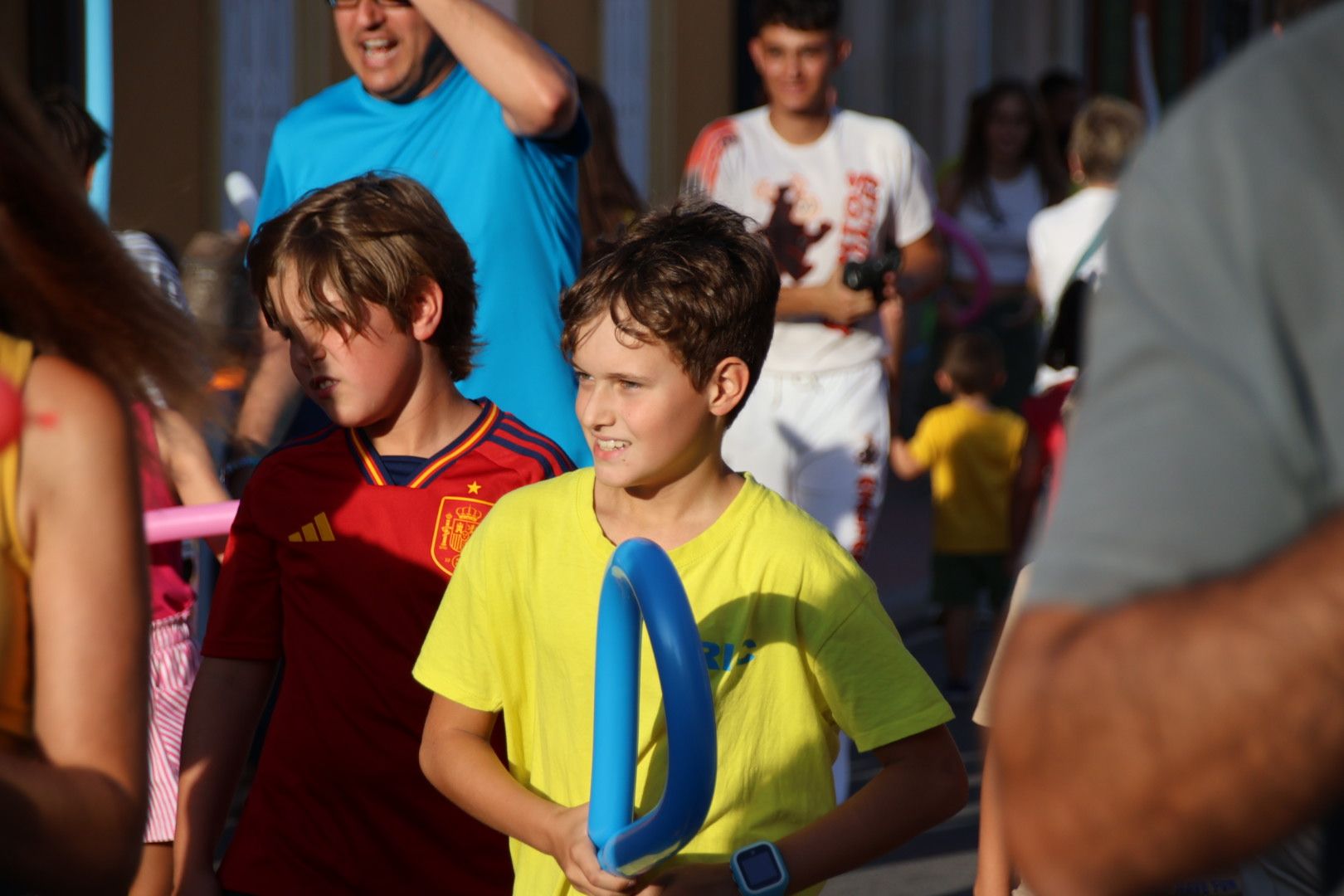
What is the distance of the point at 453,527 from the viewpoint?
310 cm

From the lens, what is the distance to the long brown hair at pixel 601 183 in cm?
566

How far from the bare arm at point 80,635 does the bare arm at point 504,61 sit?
2.26 m

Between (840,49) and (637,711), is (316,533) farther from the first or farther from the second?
(840,49)

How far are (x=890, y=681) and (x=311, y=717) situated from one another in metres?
0.99

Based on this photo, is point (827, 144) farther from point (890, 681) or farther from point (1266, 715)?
point (1266, 715)

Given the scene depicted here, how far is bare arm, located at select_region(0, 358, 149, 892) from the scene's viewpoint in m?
1.55

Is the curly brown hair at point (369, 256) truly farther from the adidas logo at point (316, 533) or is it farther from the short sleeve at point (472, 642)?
the short sleeve at point (472, 642)

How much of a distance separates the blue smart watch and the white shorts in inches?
133

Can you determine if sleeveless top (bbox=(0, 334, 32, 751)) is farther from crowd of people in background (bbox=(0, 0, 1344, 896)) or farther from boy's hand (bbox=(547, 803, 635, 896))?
boy's hand (bbox=(547, 803, 635, 896))

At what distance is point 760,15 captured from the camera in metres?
6.21

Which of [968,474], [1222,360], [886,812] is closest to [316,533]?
[886,812]

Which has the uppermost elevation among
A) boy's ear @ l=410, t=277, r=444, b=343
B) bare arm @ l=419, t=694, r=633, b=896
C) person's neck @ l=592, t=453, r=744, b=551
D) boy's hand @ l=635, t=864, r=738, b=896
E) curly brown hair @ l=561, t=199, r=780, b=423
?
curly brown hair @ l=561, t=199, r=780, b=423

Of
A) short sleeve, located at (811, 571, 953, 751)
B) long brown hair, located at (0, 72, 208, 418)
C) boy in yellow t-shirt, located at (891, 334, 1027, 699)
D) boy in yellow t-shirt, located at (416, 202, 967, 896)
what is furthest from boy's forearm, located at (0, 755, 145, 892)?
boy in yellow t-shirt, located at (891, 334, 1027, 699)

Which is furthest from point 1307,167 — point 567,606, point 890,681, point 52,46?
point 52,46
